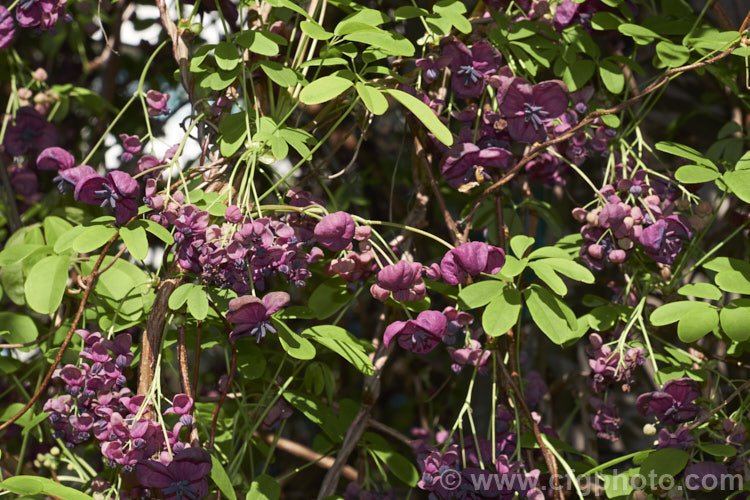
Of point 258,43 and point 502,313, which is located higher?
point 258,43

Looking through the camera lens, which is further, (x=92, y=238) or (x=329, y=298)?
(x=329, y=298)

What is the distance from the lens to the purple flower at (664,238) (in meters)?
1.10

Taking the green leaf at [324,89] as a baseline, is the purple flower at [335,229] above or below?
below

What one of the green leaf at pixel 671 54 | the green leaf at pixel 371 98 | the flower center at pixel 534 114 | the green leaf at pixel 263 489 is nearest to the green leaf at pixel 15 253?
the green leaf at pixel 263 489

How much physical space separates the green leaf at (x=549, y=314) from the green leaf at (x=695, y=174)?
10.4 inches

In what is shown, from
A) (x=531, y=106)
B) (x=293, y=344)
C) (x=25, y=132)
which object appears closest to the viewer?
(x=293, y=344)

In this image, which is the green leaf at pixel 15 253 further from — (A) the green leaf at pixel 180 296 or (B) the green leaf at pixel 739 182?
(B) the green leaf at pixel 739 182

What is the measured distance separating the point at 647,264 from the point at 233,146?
30.6 inches

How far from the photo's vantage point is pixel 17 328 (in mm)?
1267

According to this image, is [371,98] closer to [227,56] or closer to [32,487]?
[227,56]

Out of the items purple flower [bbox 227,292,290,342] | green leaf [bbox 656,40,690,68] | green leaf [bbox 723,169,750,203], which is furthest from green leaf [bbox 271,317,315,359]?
green leaf [bbox 656,40,690,68]

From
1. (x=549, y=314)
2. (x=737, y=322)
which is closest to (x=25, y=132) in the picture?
(x=549, y=314)

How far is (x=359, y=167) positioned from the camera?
2242 mm

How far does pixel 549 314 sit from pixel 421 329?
0.65ft
